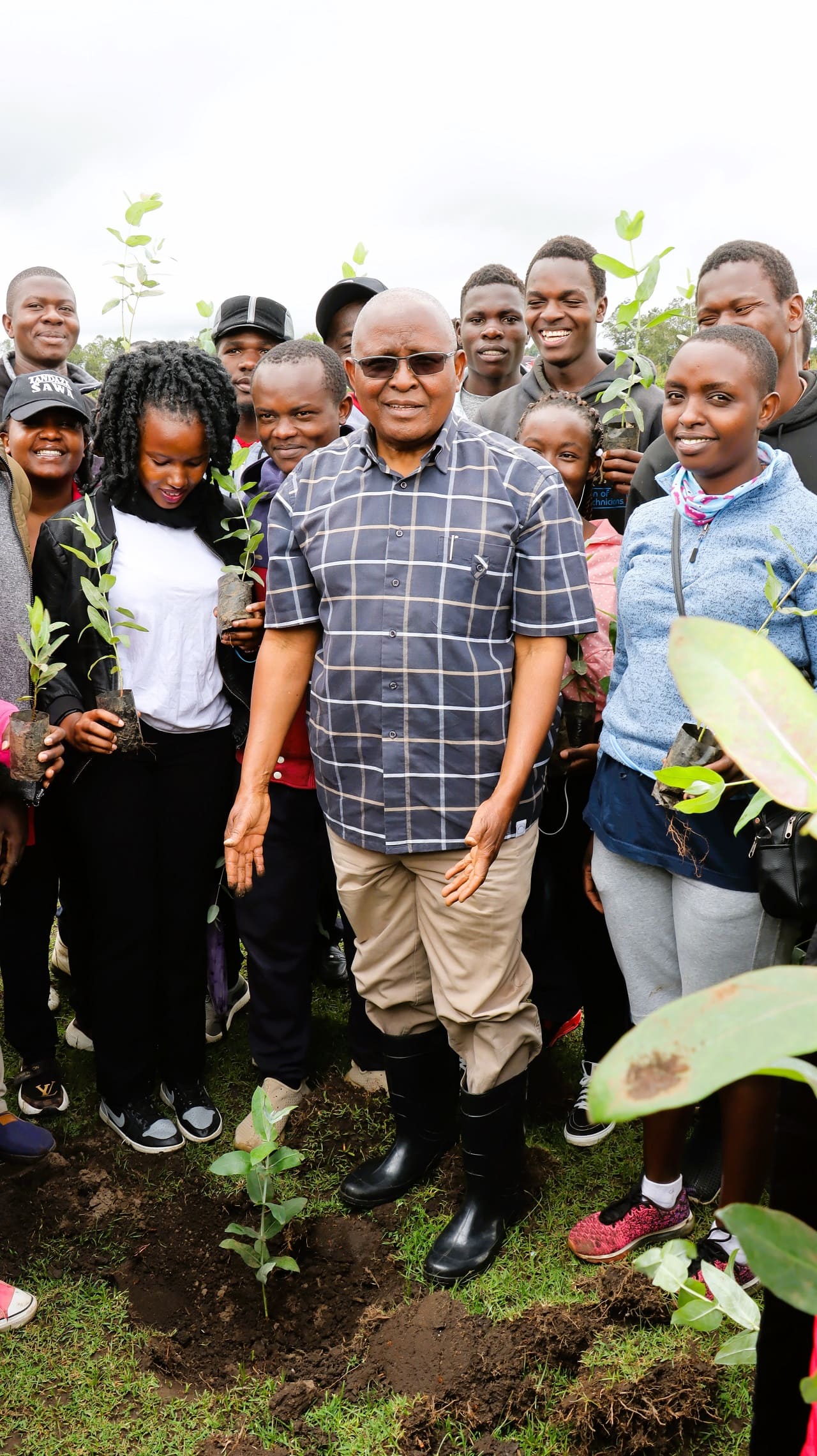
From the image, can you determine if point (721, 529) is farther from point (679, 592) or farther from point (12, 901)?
point (12, 901)

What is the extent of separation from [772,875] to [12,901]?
88.2 inches

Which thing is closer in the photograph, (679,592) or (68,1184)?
(679,592)

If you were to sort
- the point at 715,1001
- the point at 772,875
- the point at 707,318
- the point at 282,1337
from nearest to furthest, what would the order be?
the point at 715,1001 < the point at 772,875 < the point at 282,1337 < the point at 707,318

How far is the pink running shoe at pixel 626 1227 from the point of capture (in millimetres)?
2701

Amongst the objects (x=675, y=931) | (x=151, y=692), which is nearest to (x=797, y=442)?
(x=675, y=931)

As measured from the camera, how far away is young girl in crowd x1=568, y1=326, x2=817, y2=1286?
233 centimetres

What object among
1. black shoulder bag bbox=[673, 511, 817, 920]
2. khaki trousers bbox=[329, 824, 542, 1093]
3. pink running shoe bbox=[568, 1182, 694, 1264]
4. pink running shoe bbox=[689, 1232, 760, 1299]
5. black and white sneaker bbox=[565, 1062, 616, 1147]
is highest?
black shoulder bag bbox=[673, 511, 817, 920]

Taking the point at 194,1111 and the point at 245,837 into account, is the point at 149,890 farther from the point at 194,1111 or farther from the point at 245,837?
the point at 194,1111

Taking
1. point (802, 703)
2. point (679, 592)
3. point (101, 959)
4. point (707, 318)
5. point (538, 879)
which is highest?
point (707, 318)

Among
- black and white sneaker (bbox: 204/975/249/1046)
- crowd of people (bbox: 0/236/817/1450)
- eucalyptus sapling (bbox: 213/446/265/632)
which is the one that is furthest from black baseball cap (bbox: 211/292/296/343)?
black and white sneaker (bbox: 204/975/249/1046)

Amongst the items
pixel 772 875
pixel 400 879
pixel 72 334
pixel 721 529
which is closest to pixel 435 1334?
pixel 400 879

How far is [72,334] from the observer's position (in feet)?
15.2

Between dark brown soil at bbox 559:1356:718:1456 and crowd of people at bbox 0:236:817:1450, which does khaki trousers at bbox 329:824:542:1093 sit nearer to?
crowd of people at bbox 0:236:817:1450

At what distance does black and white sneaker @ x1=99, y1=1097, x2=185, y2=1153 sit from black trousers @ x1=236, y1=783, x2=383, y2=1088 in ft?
1.07
